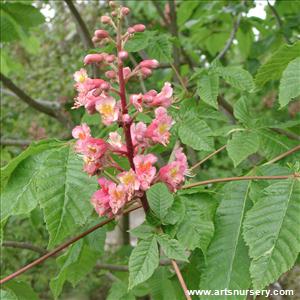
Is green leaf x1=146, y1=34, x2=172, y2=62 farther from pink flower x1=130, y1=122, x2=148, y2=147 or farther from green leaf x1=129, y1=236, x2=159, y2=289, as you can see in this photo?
green leaf x1=129, y1=236, x2=159, y2=289

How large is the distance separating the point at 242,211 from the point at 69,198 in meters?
0.49

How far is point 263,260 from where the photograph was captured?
1.21 meters

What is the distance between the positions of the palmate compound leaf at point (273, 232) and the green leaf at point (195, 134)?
308mm

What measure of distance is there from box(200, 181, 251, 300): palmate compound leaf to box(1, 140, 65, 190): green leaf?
553 millimetres

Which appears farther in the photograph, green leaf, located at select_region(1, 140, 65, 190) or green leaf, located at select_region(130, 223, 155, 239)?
green leaf, located at select_region(1, 140, 65, 190)

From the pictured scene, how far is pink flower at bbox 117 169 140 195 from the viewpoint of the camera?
1259 millimetres

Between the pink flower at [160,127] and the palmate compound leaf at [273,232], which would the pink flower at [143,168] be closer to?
the pink flower at [160,127]

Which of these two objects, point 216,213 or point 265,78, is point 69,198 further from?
point 265,78

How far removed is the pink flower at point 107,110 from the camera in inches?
50.2

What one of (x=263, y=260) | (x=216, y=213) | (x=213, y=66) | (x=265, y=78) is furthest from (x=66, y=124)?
(x=263, y=260)

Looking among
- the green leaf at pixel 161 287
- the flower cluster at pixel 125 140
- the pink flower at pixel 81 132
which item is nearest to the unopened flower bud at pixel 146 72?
the flower cluster at pixel 125 140

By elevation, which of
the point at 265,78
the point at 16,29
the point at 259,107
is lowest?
the point at 259,107

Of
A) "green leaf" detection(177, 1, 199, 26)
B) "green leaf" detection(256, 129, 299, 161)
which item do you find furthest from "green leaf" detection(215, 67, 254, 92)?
"green leaf" detection(177, 1, 199, 26)

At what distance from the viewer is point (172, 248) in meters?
1.25
